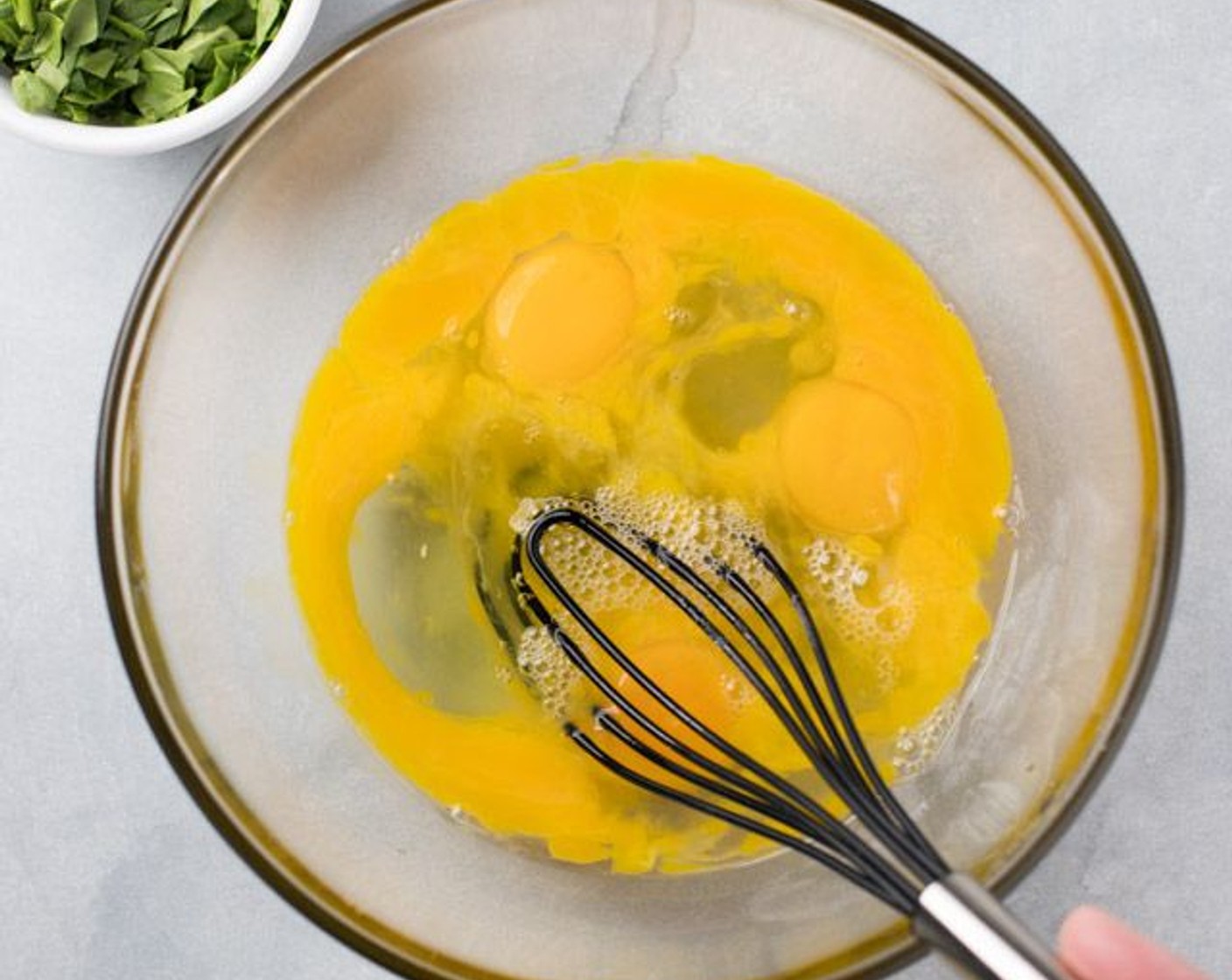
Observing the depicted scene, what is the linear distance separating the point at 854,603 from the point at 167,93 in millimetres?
714

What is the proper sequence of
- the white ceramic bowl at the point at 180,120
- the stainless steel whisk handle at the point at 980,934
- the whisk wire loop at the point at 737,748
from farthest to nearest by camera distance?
the white ceramic bowl at the point at 180,120
the whisk wire loop at the point at 737,748
the stainless steel whisk handle at the point at 980,934

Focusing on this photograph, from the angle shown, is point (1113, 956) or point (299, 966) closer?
point (1113, 956)

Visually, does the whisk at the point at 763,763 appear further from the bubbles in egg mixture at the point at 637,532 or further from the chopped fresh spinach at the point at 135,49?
the chopped fresh spinach at the point at 135,49

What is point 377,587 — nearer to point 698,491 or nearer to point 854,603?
point 698,491

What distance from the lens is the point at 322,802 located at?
117cm

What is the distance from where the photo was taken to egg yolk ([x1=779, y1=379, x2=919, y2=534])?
3.93 feet

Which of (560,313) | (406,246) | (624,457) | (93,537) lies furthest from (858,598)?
(93,537)

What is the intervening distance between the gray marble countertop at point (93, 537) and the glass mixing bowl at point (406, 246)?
0.51ft

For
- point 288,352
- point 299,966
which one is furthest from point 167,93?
point 299,966

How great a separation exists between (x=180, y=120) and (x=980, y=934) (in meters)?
0.86

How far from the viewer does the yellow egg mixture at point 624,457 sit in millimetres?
1206

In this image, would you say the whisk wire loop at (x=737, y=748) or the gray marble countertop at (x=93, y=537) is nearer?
the whisk wire loop at (x=737, y=748)

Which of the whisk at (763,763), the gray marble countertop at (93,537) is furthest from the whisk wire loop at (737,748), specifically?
the gray marble countertop at (93,537)

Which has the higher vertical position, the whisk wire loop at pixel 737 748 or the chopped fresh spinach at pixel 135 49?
the chopped fresh spinach at pixel 135 49
